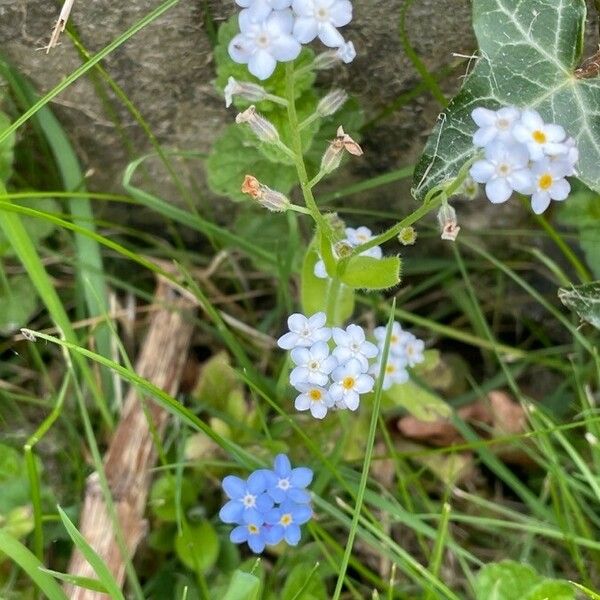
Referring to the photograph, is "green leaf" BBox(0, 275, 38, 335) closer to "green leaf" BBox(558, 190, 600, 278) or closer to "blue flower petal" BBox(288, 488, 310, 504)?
"blue flower petal" BBox(288, 488, 310, 504)

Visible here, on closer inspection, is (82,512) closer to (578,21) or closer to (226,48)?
(226,48)

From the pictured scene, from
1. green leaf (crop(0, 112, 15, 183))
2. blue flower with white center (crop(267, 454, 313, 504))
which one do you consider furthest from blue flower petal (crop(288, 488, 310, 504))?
green leaf (crop(0, 112, 15, 183))

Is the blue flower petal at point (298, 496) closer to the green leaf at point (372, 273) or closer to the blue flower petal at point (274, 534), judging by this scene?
the blue flower petal at point (274, 534)

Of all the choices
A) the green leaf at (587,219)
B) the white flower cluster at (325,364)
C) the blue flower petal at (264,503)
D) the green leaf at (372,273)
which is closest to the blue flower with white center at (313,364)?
the white flower cluster at (325,364)

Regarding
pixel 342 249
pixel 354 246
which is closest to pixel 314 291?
pixel 354 246

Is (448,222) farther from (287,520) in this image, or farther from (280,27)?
(287,520)

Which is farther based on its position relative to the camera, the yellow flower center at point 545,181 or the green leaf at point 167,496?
the green leaf at point 167,496
